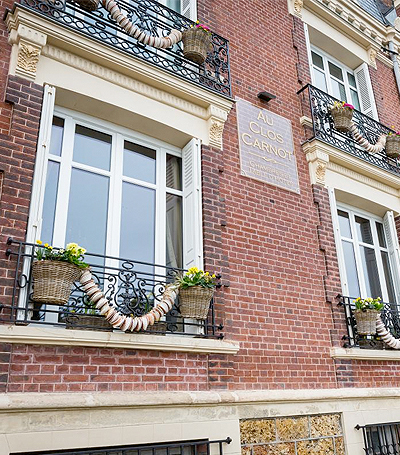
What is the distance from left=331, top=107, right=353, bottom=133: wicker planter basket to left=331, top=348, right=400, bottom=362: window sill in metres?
3.82

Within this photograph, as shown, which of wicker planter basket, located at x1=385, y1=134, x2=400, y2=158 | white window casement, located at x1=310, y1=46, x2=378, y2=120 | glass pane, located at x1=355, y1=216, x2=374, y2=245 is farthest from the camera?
white window casement, located at x1=310, y1=46, x2=378, y2=120

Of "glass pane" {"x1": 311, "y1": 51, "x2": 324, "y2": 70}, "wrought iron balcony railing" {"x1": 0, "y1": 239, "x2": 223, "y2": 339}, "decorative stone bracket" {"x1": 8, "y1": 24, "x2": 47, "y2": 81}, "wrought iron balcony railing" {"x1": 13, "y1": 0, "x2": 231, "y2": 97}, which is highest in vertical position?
"glass pane" {"x1": 311, "y1": 51, "x2": 324, "y2": 70}

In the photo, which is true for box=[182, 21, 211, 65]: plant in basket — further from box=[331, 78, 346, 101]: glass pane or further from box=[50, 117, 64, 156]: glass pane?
box=[331, 78, 346, 101]: glass pane

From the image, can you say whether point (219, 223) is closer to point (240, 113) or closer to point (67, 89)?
point (240, 113)

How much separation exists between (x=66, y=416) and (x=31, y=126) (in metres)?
2.93

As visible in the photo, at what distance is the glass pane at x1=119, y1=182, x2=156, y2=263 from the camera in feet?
17.4

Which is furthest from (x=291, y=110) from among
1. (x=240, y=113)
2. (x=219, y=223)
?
(x=219, y=223)

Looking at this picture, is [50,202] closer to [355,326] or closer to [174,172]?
[174,172]

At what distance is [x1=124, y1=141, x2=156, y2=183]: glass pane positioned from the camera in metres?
5.70

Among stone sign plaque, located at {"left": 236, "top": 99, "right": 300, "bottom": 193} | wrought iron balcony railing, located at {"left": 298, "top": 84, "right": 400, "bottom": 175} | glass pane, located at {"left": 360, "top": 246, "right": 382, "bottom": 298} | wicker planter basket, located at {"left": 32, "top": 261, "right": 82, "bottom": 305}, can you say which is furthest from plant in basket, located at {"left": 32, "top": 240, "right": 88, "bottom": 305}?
glass pane, located at {"left": 360, "top": 246, "right": 382, "bottom": 298}

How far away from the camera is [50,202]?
16.0ft

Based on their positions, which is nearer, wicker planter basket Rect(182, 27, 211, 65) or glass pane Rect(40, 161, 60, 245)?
glass pane Rect(40, 161, 60, 245)

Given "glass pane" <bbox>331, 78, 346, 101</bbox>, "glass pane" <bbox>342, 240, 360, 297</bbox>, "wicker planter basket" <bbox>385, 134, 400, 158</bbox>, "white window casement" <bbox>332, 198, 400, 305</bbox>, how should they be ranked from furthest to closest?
"glass pane" <bbox>331, 78, 346, 101</bbox> < "wicker planter basket" <bbox>385, 134, 400, 158</bbox> < "white window casement" <bbox>332, 198, 400, 305</bbox> < "glass pane" <bbox>342, 240, 360, 297</bbox>

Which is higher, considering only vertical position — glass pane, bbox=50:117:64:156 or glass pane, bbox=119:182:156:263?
glass pane, bbox=50:117:64:156
